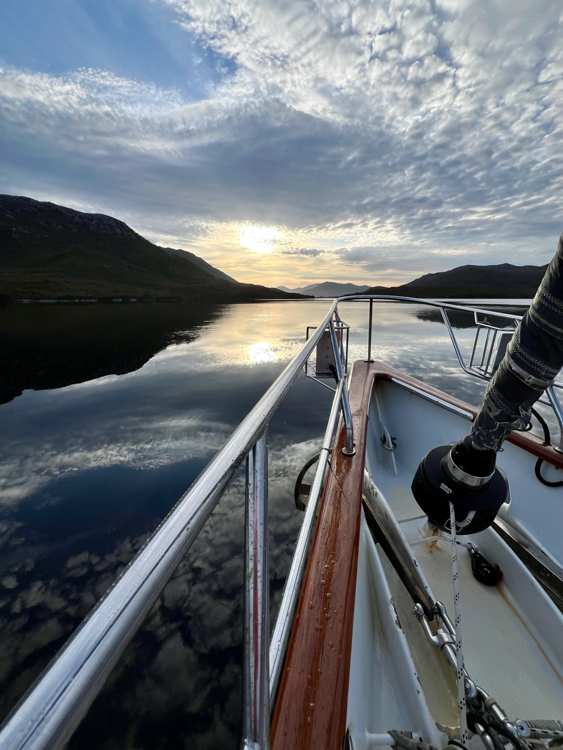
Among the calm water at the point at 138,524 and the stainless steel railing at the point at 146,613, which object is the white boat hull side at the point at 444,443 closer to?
the calm water at the point at 138,524

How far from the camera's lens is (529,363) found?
0.92 metres

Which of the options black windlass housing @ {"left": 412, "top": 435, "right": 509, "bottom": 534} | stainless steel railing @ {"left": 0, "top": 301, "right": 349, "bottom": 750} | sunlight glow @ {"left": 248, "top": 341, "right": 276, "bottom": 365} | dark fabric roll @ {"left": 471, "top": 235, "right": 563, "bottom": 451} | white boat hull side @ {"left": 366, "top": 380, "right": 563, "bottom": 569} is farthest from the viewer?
sunlight glow @ {"left": 248, "top": 341, "right": 276, "bottom": 365}

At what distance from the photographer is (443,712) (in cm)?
143

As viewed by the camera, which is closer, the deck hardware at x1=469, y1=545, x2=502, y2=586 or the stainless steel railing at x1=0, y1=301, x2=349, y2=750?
the stainless steel railing at x1=0, y1=301, x2=349, y2=750

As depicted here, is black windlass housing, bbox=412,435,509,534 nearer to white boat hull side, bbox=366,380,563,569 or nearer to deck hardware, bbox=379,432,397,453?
white boat hull side, bbox=366,380,563,569

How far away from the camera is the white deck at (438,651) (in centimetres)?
134

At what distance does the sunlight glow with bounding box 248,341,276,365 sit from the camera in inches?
538

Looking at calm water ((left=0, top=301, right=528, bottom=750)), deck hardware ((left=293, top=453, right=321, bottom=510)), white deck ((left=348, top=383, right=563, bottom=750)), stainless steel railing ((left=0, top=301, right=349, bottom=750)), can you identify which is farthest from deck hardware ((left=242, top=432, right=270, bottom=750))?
deck hardware ((left=293, top=453, right=321, bottom=510))

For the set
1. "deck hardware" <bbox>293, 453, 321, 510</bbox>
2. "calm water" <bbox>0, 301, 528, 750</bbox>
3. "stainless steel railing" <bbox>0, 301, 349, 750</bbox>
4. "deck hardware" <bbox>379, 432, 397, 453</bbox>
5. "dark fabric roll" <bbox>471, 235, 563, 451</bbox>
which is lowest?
"calm water" <bbox>0, 301, 528, 750</bbox>

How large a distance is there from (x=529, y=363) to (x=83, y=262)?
118511 millimetres

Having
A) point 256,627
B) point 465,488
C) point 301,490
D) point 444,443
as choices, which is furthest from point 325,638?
point 301,490

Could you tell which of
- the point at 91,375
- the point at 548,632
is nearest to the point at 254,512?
the point at 548,632

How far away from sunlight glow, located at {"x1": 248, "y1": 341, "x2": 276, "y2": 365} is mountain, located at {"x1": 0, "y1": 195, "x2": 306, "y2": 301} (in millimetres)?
53560

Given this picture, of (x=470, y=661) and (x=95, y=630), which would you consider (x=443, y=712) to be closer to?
(x=470, y=661)
